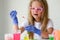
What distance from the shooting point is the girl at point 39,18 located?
1059 millimetres

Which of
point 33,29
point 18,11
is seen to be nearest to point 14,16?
point 18,11

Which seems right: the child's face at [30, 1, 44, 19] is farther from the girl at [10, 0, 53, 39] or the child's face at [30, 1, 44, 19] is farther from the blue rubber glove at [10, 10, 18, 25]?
the blue rubber glove at [10, 10, 18, 25]

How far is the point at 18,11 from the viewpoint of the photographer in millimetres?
1076

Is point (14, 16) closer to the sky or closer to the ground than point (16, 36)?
closer to the sky

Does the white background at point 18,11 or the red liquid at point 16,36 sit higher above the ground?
the white background at point 18,11

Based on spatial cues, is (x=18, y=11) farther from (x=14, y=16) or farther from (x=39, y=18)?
(x=39, y=18)

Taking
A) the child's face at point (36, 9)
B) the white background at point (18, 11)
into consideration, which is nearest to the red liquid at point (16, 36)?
the white background at point (18, 11)

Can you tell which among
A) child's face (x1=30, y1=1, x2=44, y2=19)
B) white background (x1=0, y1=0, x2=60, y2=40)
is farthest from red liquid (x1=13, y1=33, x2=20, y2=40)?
child's face (x1=30, y1=1, x2=44, y2=19)

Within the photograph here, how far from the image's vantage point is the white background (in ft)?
3.47

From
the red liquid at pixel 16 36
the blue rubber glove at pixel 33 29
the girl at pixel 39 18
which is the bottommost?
the red liquid at pixel 16 36

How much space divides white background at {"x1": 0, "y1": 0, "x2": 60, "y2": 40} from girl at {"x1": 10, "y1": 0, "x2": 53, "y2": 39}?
0.03 meters

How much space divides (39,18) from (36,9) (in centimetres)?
6

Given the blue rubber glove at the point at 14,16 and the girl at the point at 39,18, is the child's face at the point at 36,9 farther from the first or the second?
the blue rubber glove at the point at 14,16

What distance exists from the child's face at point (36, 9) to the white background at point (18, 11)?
46 mm
